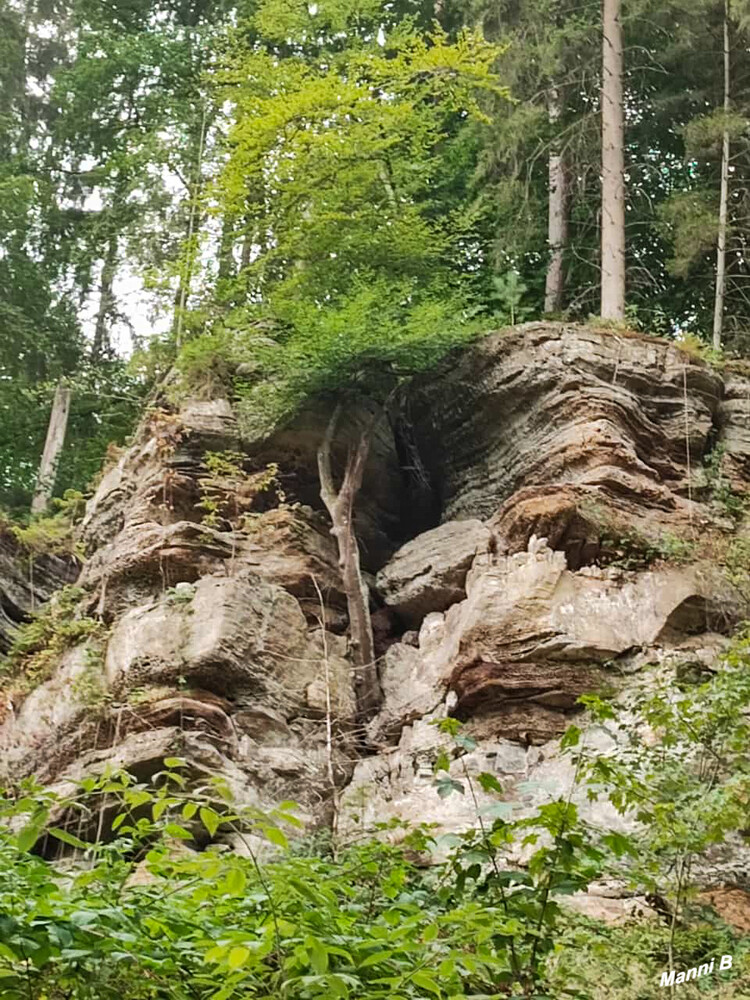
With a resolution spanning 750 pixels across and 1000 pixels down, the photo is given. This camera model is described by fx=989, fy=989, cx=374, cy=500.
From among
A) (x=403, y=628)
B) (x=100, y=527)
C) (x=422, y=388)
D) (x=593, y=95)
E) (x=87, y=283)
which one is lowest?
(x=403, y=628)

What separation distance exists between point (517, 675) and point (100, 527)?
19.7 ft

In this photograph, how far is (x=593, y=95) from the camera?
15859mm

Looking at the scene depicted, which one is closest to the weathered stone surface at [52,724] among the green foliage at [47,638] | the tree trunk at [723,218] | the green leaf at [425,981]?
the green foliage at [47,638]

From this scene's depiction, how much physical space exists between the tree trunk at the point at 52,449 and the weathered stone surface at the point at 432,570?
676 cm

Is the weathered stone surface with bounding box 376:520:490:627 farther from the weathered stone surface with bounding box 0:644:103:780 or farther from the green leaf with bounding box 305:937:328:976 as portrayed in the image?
the green leaf with bounding box 305:937:328:976

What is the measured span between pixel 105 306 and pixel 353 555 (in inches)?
394

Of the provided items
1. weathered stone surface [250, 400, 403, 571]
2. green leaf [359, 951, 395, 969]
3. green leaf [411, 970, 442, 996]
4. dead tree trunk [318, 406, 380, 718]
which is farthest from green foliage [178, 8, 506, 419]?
green leaf [411, 970, 442, 996]

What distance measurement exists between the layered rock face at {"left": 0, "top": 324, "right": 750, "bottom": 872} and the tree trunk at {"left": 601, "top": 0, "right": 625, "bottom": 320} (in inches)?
69.1

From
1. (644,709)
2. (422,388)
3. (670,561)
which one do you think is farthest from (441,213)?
(644,709)

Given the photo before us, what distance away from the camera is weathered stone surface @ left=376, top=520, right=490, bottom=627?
1025cm

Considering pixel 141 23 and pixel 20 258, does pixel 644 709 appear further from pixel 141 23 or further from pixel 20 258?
pixel 141 23

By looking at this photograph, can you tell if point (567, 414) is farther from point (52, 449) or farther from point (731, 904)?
point (52, 449)

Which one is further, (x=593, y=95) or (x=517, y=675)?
(x=593, y=95)

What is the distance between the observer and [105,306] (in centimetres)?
1836
